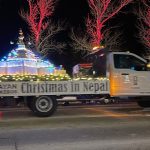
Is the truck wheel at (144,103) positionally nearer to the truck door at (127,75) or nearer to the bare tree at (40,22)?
the truck door at (127,75)

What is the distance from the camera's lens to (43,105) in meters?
15.9

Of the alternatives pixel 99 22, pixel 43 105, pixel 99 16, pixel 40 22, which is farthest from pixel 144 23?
pixel 43 105

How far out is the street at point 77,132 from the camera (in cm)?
984

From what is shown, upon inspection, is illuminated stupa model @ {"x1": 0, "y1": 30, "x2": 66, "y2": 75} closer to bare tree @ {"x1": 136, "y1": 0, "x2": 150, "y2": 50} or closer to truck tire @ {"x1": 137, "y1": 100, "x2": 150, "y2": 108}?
truck tire @ {"x1": 137, "y1": 100, "x2": 150, "y2": 108}

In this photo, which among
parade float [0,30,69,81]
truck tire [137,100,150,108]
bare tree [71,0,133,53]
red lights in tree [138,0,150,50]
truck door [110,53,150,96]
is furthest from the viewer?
red lights in tree [138,0,150,50]

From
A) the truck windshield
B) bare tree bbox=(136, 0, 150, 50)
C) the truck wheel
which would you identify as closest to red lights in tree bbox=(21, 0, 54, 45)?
bare tree bbox=(136, 0, 150, 50)

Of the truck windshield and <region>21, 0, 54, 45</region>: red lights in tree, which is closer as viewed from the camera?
the truck windshield

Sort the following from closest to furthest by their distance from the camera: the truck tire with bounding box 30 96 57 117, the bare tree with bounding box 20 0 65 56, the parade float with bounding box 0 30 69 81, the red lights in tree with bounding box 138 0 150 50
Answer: the truck tire with bounding box 30 96 57 117 → the parade float with bounding box 0 30 69 81 → the bare tree with bounding box 20 0 65 56 → the red lights in tree with bounding box 138 0 150 50

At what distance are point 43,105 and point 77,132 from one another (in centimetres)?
434

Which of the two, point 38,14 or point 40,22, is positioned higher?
point 38,14

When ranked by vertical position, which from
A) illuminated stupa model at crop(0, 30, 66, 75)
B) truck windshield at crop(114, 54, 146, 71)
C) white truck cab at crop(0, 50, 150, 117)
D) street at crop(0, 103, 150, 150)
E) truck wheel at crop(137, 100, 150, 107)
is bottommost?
street at crop(0, 103, 150, 150)

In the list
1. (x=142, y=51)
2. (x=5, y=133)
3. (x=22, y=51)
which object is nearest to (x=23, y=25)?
(x=142, y=51)

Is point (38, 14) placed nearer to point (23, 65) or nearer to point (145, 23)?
point (145, 23)

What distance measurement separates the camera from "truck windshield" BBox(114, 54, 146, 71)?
16.6 meters
